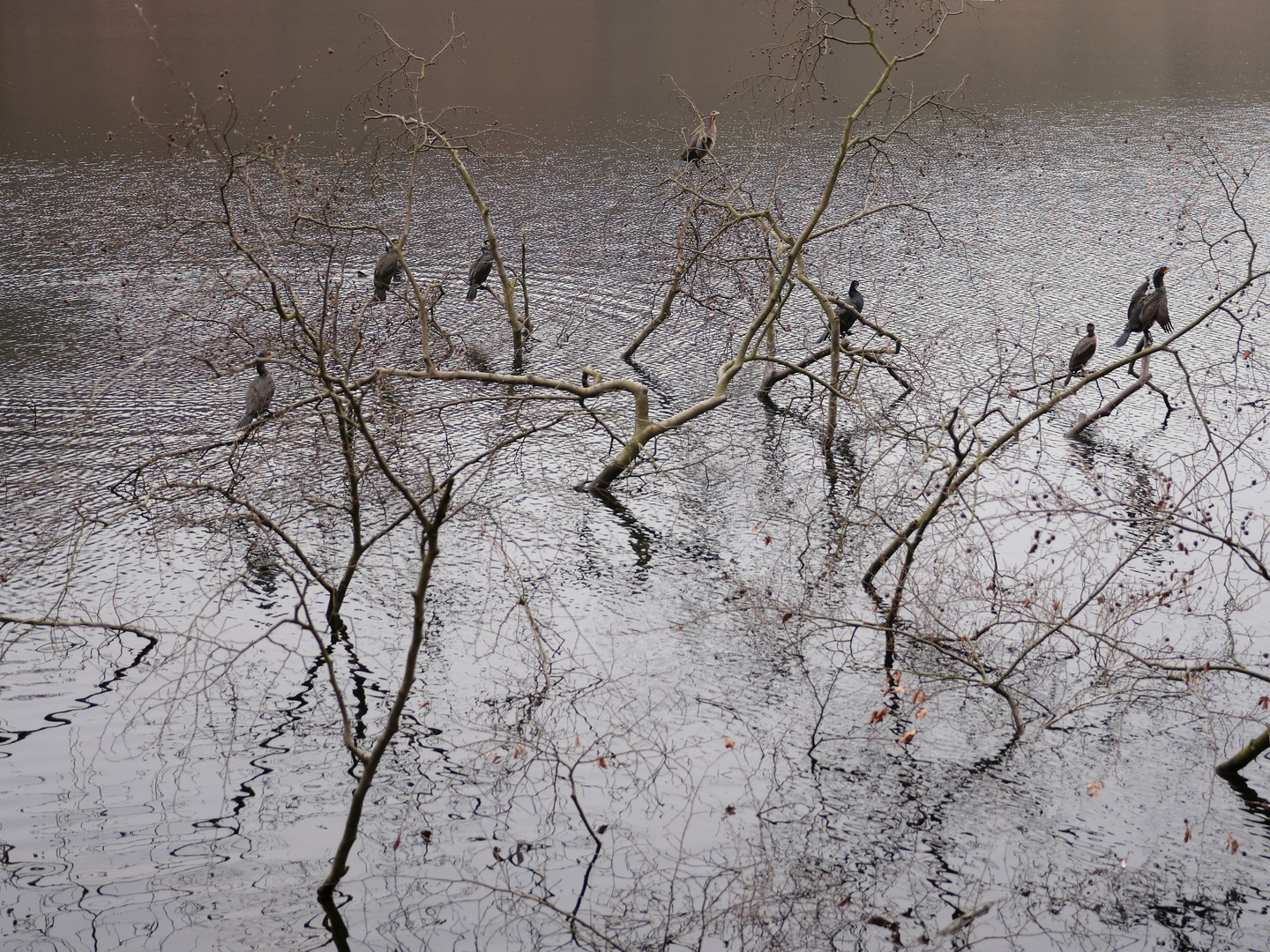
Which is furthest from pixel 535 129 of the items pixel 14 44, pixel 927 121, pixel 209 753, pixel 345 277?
pixel 209 753

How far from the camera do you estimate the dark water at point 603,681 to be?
5723mm

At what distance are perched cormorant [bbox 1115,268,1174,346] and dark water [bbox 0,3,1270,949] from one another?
2.83 ft

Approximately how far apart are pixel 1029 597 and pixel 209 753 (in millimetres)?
5154

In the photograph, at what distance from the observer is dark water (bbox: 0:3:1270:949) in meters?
5.72

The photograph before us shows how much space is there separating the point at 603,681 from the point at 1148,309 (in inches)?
258

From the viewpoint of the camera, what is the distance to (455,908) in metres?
5.68

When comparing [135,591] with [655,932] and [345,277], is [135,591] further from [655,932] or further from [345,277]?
[345,277]

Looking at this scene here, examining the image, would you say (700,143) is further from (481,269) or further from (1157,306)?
(1157,306)

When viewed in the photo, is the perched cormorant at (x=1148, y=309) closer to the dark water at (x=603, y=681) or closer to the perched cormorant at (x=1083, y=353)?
the perched cormorant at (x=1083, y=353)

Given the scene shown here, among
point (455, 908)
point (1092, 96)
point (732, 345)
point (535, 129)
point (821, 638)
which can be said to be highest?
point (1092, 96)

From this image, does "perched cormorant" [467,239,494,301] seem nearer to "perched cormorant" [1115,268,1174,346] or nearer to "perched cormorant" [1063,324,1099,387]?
"perched cormorant" [1063,324,1099,387]

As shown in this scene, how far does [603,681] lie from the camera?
23.9 feet

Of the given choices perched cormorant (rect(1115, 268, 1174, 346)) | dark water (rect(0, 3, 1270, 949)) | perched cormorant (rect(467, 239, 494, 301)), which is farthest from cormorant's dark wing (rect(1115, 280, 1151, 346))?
perched cormorant (rect(467, 239, 494, 301))

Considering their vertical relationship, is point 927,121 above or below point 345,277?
above
